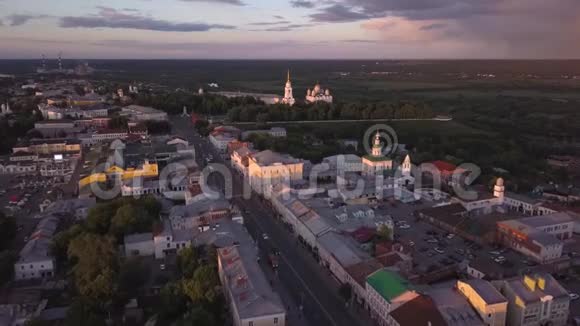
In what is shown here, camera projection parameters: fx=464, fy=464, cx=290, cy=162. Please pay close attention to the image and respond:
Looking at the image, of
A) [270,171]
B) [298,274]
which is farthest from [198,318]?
[270,171]

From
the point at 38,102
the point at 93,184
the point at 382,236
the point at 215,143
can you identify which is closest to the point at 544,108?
the point at 215,143

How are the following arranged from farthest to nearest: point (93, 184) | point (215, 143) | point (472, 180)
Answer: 1. point (215, 143)
2. point (472, 180)
3. point (93, 184)

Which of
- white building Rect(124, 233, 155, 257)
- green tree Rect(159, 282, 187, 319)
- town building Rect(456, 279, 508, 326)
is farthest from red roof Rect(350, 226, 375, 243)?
white building Rect(124, 233, 155, 257)

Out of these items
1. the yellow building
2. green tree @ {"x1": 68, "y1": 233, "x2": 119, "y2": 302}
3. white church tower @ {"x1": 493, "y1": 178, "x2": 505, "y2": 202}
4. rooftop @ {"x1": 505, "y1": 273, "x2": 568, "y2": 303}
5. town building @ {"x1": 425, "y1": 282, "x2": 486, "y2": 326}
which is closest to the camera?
town building @ {"x1": 425, "y1": 282, "x2": 486, "y2": 326}

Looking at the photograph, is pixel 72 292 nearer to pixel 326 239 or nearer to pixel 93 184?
pixel 326 239

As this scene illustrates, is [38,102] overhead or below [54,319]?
overhead

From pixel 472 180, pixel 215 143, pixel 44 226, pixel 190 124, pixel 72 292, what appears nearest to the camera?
pixel 72 292

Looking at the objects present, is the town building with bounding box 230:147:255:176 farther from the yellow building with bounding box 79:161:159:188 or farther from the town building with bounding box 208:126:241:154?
the yellow building with bounding box 79:161:159:188
